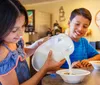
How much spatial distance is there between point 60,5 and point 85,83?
3688 mm

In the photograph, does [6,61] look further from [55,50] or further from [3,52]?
[55,50]

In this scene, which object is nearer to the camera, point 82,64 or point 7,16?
point 7,16

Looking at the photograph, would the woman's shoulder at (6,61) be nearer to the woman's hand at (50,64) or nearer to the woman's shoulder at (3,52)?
the woman's shoulder at (3,52)

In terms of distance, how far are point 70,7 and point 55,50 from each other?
3290mm

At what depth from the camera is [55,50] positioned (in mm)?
1179

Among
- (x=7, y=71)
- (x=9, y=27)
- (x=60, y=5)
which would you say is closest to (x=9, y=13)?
(x=9, y=27)

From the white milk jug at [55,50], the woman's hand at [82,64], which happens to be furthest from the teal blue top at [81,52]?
the white milk jug at [55,50]

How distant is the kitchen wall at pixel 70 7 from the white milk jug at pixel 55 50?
288 cm

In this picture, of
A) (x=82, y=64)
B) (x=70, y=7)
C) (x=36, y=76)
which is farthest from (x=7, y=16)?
(x=70, y=7)

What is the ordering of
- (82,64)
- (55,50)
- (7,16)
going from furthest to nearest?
(82,64), (55,50), (7,16)

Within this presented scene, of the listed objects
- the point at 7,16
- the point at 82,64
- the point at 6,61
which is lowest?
the point at 82,64

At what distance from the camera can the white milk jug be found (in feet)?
3.80

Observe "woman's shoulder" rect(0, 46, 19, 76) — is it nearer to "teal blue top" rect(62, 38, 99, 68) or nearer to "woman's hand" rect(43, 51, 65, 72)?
"woman's hand" rect(43, 51, 65, 72)

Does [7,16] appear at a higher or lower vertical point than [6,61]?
higher
